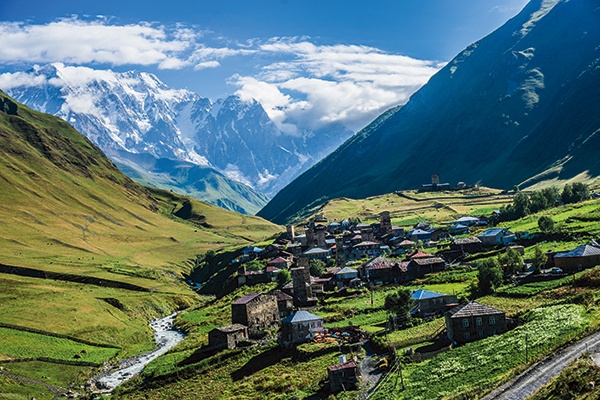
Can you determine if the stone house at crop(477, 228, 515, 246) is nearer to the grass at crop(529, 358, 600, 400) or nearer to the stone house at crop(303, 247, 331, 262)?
the stone house at crop(303, 247, 331, 262)

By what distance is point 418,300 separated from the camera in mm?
80938

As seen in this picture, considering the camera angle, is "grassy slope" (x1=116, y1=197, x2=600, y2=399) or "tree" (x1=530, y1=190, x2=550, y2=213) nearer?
"grassy slope" (x1=116, y1=197, x2=600, y2=399)

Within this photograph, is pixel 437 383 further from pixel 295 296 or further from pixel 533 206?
pixel 533 206

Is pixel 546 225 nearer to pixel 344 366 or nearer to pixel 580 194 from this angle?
pixel 580 194

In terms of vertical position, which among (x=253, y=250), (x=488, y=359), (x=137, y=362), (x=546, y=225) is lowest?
(x=137, y=362)

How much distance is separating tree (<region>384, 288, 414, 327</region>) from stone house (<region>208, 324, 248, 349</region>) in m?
22.2

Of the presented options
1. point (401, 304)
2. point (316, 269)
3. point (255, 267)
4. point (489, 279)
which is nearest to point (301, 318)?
point (401, 304)

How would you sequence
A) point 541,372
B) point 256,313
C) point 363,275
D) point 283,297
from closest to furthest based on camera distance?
point 541,372 < point 256,313 < point 283,297 < point 363,275

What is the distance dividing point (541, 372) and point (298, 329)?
4007cm

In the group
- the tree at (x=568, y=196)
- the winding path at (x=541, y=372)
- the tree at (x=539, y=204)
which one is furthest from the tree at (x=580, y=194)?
the winding path at (x=541, y=372)

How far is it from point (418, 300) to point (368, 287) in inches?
1298

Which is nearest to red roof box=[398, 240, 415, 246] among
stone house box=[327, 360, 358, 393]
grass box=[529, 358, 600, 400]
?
stone house box=[327, 360, 358, 393]

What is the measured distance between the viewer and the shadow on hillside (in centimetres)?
7362

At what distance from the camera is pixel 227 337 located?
279 ft
